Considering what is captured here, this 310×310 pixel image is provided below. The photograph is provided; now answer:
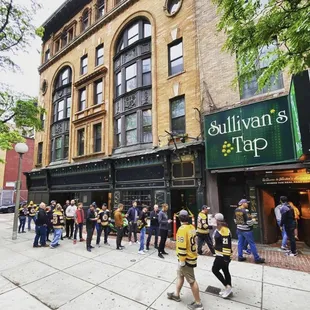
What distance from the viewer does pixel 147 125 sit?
1338cm

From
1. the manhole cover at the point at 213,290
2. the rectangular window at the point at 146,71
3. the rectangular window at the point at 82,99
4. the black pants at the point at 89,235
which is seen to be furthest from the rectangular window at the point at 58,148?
the manhole cover at the point at 213,290

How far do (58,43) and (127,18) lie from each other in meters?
10.9

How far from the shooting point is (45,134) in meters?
20.7

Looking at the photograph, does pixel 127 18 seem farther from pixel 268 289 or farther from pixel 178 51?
pixel 268 289

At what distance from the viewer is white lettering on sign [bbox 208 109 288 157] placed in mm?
8727

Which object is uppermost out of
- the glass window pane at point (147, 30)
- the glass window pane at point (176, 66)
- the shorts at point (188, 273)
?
the glass window pane at point (147, 30)

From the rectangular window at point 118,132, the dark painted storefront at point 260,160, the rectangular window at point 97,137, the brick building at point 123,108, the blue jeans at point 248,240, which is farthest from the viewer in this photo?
the rectangular window at point 97,137

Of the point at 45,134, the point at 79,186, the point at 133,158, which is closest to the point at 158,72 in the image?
the point at 133,158

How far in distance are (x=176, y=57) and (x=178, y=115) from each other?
386 cm

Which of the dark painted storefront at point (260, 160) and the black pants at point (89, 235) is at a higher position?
the dark painted storefront at point (260, 160)

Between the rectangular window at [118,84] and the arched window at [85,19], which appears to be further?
the arched window at [85,19]

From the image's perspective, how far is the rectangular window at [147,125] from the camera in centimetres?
1324

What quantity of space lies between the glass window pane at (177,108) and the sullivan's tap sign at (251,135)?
1.93m

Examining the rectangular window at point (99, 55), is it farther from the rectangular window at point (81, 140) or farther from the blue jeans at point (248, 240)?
the blue jeans at point (248, 240)
